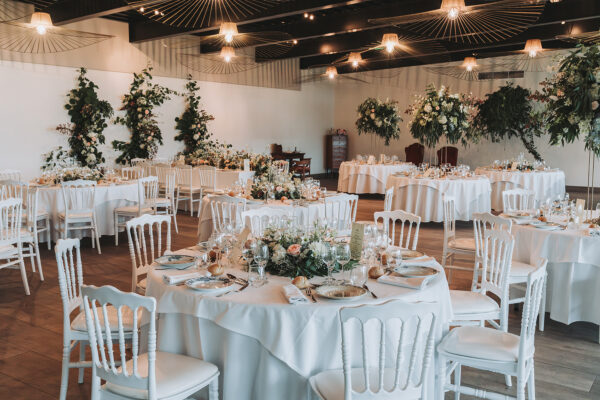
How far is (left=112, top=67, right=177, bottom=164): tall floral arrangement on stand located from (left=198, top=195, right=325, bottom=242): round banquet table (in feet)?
20.2

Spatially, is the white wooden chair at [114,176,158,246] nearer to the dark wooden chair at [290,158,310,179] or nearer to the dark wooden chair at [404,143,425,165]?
the dark wooden chair at [290,158,310,179]

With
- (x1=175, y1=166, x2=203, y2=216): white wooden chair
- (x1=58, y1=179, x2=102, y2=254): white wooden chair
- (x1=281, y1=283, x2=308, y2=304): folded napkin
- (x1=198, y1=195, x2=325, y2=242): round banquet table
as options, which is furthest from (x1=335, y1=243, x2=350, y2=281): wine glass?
(x1=175, y1=166, x2=203, y2=216): white wooden chair

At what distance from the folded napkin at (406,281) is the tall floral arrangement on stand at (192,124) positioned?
1085 cm

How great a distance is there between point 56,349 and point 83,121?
7.85m

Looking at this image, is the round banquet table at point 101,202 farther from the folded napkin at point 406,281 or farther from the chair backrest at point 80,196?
the folded napkin at point 406,281

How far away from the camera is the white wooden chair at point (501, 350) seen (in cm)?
258

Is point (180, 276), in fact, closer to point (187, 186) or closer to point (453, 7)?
point (453, 7)

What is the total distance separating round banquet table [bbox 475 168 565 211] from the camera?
9969mm

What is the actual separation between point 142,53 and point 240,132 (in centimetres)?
399

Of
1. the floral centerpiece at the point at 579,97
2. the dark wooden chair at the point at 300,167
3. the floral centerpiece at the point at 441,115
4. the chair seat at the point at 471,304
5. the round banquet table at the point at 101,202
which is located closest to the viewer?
the chair seat at the point at 471,304

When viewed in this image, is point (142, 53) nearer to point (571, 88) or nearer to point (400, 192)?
point (400, 192)

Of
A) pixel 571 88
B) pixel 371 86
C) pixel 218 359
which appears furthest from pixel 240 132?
pixel 218 359

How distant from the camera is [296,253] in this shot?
2.94m

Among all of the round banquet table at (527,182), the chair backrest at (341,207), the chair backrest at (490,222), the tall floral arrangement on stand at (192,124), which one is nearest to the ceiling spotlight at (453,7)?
the chair backrest at (341,207)
